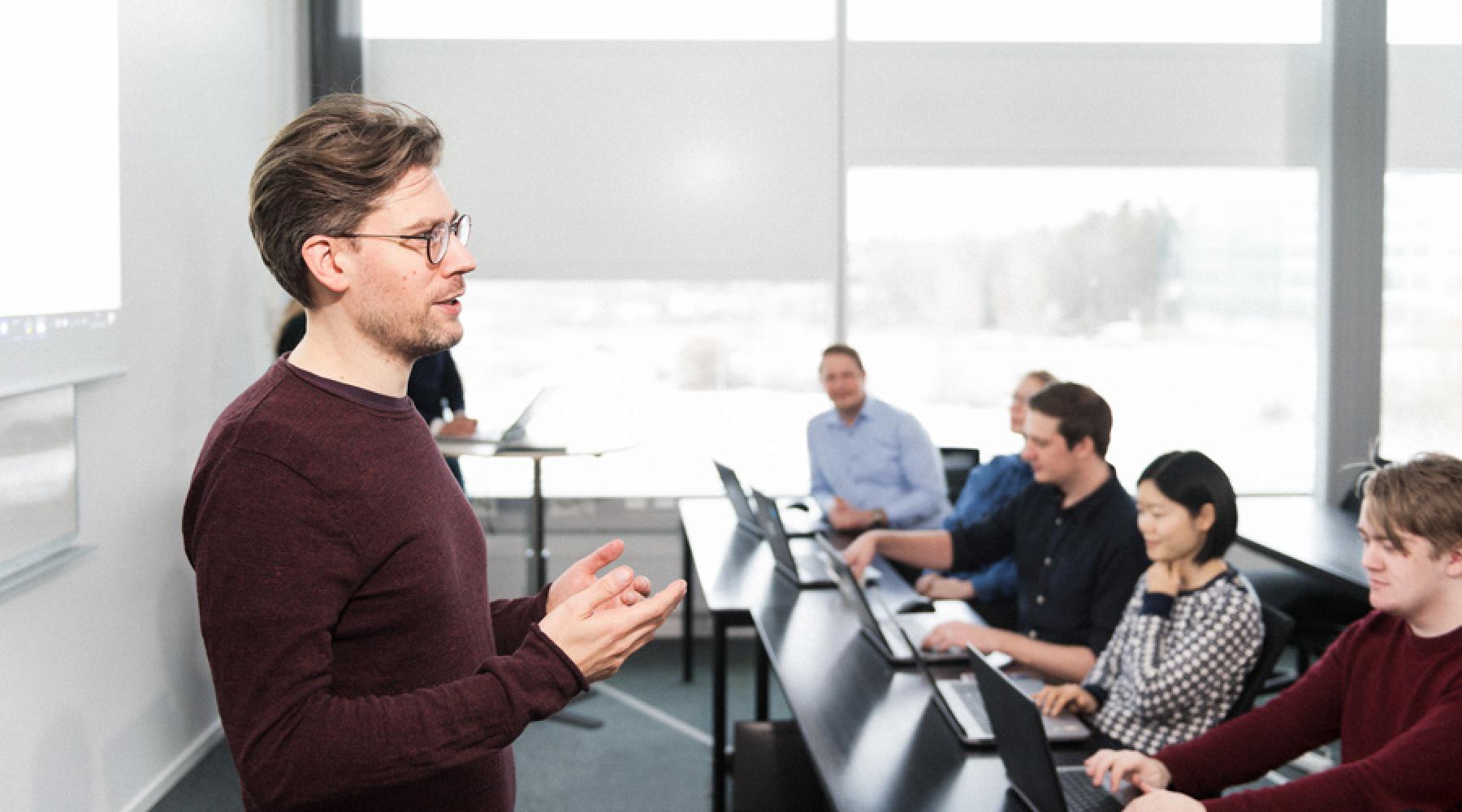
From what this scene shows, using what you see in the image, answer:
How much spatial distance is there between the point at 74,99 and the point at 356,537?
8.39 ft

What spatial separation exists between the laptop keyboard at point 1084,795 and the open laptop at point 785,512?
229cm

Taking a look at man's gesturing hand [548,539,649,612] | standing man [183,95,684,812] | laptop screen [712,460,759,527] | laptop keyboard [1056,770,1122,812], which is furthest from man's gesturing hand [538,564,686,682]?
laptop screen [712,460,759,527]

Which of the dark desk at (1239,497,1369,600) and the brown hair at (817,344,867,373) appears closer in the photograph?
the dark desk at (1239,497,1369,600)

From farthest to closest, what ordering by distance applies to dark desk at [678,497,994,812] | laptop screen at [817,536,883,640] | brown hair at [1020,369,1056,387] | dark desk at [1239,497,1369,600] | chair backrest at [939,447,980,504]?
chair backrest at [939,447,980,504] → brown hair at [1020,369,1056,387] → dark desk at [1239,497,1369,600] → dark desk at [678,497,994,812] → laptop screen at [817,536,883,640]

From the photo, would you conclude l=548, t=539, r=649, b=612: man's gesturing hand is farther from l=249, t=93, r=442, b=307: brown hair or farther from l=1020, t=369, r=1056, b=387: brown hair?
l=1020, t=369, r=1056, b=387: brown hair

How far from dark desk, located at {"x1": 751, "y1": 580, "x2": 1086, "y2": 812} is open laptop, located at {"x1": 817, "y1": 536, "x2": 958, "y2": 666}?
0.11 ft

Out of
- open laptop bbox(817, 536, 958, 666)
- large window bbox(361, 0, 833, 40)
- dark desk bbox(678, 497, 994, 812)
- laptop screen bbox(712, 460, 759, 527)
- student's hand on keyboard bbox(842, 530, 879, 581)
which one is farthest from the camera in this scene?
large window bbox(361, 0, 833, 40)

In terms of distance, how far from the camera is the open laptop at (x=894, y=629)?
10.2 ft

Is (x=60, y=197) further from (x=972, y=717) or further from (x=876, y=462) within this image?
(x=876, y=462)

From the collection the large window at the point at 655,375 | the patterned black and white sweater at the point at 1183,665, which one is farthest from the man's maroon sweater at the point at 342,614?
the large window at the point at 655,375

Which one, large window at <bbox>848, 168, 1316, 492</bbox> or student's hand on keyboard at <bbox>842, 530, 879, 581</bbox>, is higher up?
large window at <bbox>848, 168, 1316, 492</bbox>

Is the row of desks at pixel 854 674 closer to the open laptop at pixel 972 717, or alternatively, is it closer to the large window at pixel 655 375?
the open laptop at pixel 972 717

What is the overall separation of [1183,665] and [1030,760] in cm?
75

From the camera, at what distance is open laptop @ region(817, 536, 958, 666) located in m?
3.12
